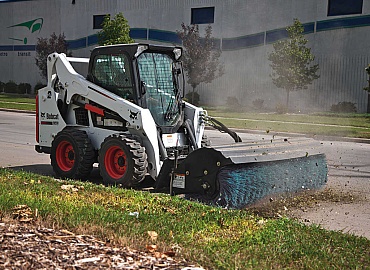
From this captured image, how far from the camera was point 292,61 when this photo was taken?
3073 cm

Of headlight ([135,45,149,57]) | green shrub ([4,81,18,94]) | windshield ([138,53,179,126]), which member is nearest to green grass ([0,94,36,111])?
green shrub ([4,81,18,94])

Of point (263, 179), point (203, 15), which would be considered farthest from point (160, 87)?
point (203, 15)

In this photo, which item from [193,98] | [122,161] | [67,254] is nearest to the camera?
[67,254]

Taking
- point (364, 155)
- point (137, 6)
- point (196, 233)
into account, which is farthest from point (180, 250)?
point (137, 6)

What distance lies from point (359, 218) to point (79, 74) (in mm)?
5218

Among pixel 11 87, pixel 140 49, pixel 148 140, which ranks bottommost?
pixel 148 140

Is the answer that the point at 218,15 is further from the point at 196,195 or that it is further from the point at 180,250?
the point at 180,250

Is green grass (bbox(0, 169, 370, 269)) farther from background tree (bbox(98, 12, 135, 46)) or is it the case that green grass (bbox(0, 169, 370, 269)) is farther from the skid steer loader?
background tree (bbox(98, 12, 135, 46))

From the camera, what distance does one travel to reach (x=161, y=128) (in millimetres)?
9234

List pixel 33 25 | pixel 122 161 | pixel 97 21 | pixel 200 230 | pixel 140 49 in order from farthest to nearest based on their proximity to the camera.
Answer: pixel 33 25
pixel 97 21
pixel 140 49
pixel 122 161
pixel 200 230

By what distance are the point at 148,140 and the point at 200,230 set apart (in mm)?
3149

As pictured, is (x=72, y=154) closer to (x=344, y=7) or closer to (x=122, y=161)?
(x=122, y=161)

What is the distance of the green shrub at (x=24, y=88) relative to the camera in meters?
50.9

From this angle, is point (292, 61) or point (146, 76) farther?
point (292, 61)
